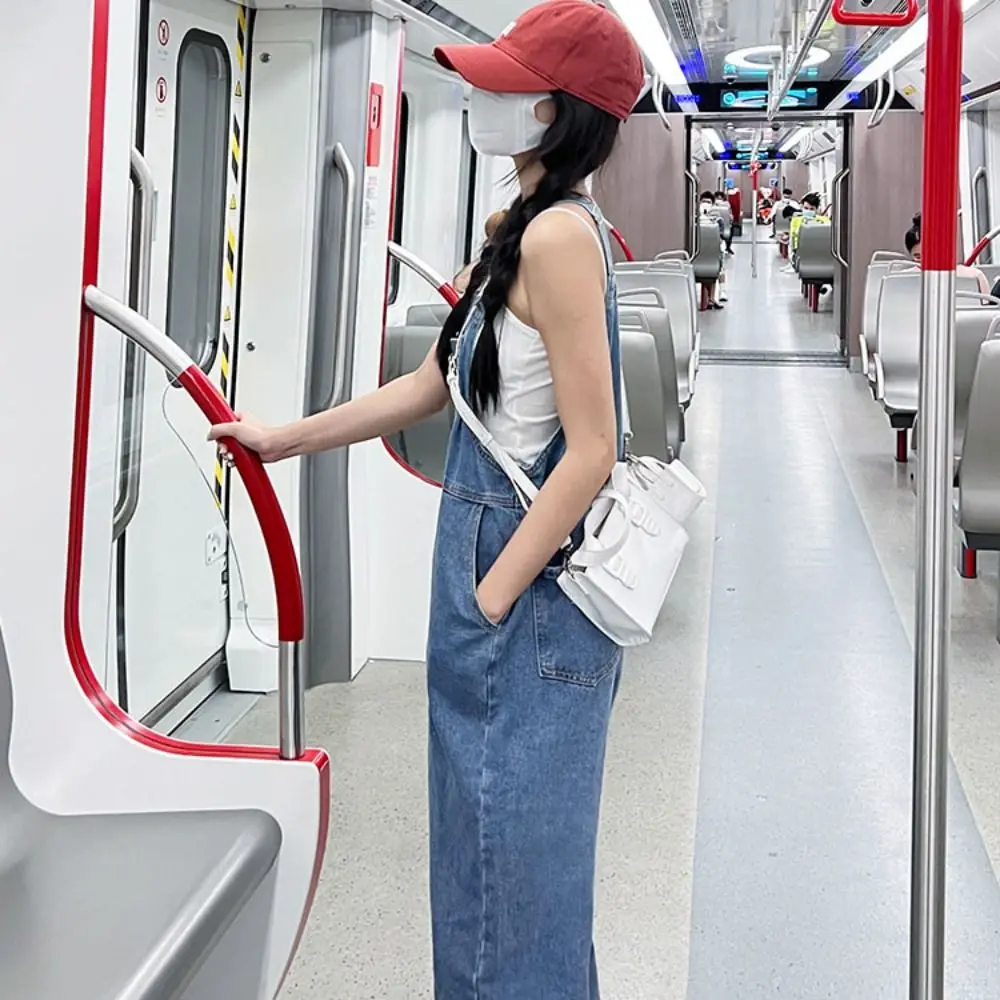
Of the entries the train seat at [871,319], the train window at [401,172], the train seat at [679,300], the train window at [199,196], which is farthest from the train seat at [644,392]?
the train seat at [871,319]

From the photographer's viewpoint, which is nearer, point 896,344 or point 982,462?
point 982,462

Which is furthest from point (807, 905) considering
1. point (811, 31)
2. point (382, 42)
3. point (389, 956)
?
point (811, 31)

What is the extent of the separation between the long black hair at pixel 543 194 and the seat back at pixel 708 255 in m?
14.7

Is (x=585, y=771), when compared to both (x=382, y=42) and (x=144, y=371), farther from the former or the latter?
(x=382, y=42)

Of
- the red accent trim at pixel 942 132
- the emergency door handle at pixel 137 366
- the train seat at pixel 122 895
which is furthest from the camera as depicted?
the emergency door handle at pixel 137 366

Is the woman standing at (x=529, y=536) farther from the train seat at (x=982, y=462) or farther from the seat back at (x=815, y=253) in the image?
the seat back at (x=815, y=253)

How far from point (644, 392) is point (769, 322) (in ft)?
36.6

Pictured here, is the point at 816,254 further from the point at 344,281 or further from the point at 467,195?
the point at 344,281

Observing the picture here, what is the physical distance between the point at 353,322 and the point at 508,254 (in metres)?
2.31

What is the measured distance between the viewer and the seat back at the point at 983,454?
430 cm

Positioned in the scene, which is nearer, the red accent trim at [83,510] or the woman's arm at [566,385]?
the woman's arm at [566,385]

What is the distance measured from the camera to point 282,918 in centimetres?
207

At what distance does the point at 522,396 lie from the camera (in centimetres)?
179

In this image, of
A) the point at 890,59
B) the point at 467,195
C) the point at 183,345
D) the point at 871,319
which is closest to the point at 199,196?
the point at 183,345
